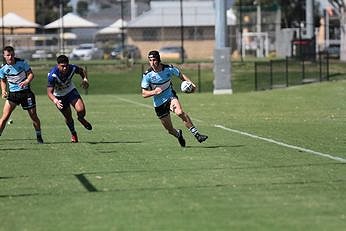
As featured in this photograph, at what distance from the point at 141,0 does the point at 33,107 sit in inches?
2698

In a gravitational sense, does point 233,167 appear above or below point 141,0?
below

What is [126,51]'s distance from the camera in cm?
6425

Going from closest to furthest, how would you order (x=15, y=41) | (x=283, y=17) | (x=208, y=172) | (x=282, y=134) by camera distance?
(x=208, y=172) < (x=282, y=134) < (x=15, y=41) < (x=283, y=17)

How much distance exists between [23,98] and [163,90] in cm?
327

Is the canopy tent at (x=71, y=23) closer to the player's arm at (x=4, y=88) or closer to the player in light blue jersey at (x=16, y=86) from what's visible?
the player's arm at (x=4, y=88)

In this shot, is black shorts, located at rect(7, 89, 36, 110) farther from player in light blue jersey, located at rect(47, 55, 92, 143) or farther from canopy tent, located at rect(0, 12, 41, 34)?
canopy tent, located at rect(0, 12, 41, 34)

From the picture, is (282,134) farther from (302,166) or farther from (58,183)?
(58,183)

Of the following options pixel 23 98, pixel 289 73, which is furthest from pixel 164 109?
pixel 289 73

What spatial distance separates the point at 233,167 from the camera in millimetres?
15047

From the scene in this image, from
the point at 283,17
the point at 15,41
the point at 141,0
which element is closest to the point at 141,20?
the point at 15,41

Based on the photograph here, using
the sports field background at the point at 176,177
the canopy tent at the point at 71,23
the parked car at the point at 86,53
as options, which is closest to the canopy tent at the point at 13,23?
the canopy tent at the point at 71,23

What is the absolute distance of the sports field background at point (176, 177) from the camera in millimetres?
10312

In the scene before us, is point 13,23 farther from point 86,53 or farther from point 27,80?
point 27,80

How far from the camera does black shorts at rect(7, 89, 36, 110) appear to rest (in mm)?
20047
